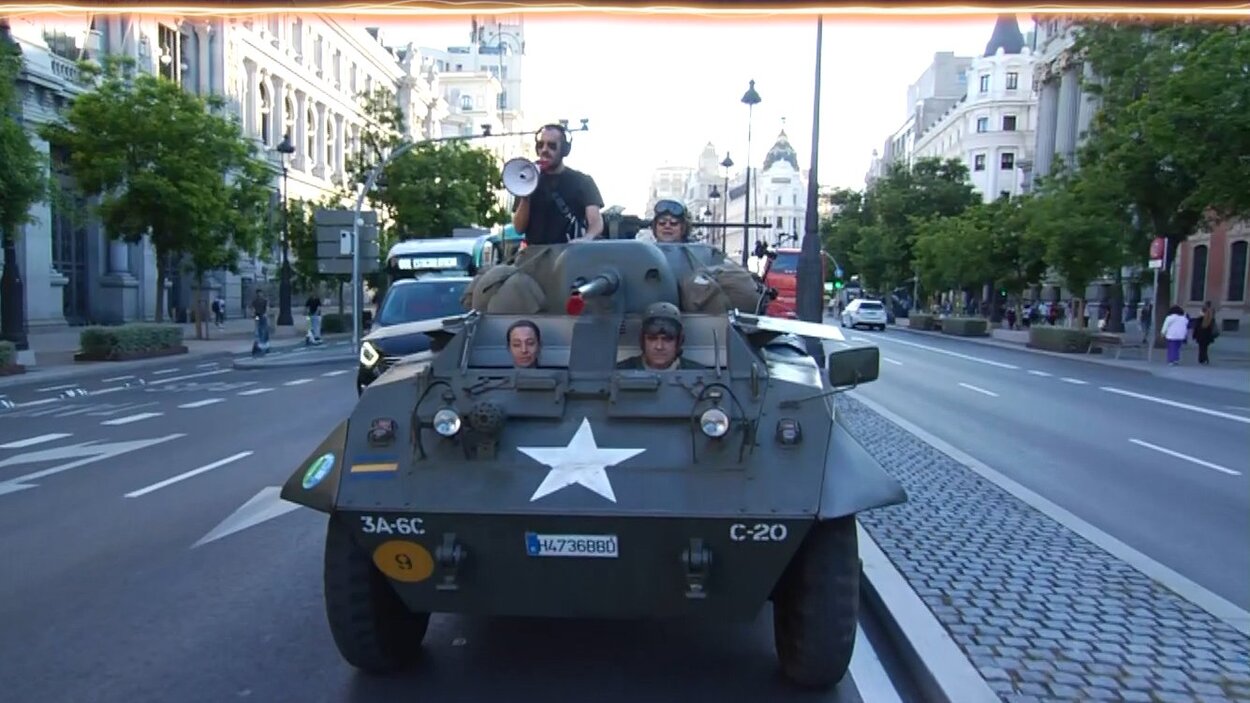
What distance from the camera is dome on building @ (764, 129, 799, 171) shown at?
5266 inches

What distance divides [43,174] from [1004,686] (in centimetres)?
2175

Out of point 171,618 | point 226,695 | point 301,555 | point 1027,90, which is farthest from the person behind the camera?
point 1027,90

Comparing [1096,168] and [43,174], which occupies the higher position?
[1096,168]

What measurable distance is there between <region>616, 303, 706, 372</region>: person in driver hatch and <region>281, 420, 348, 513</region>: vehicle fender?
1.28 m

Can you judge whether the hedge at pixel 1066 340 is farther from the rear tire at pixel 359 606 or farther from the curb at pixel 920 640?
the rear tire at pixel 359 606

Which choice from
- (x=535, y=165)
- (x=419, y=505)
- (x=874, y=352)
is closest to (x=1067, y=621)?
(x=874, y=352)

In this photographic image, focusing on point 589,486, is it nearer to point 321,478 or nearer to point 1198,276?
point 321,478

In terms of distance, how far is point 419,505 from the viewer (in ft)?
13.5

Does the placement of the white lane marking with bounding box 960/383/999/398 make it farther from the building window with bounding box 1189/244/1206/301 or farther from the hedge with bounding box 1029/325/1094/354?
the building window with bounding box 1189/244/1206/301

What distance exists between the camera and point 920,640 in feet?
15.6

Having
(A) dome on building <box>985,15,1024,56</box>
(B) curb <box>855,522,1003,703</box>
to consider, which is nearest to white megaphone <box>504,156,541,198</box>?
(B) curb <box>855,522,1003,703</box>

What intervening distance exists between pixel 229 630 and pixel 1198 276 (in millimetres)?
A: 51614

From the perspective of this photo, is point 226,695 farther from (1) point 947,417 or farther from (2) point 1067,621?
(1) point 947,417

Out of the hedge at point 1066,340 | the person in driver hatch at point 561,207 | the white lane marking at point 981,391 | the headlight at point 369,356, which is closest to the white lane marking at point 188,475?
the headlight at point 369,356
